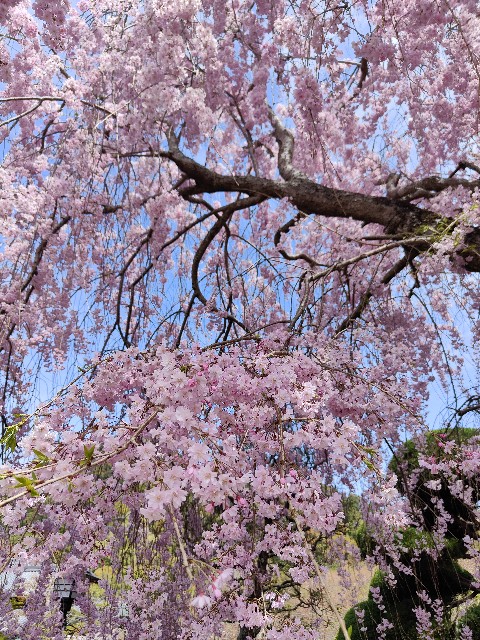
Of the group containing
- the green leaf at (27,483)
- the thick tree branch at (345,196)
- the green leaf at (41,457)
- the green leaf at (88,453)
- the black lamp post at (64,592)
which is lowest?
the green leaf at (27,483)

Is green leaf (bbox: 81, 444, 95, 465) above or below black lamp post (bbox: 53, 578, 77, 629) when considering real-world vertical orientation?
below

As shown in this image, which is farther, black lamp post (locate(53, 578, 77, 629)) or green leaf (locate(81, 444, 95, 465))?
black lamp post (locate(53, 578, 77, 629))

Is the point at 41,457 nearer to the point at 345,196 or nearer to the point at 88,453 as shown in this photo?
the point at 88,453

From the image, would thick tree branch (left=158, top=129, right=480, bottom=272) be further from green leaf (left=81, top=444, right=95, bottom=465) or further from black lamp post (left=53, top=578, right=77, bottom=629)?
black lamp post (left=53, top=578, right=77, bottom=629)

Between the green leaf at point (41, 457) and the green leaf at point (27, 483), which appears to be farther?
the green leaf at point (41, 457)

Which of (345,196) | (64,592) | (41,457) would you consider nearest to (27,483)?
(41,457)

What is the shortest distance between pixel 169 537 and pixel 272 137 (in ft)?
16.5

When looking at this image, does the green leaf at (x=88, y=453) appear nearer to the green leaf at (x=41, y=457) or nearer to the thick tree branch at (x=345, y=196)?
the green leaf at (x=41, y=457)

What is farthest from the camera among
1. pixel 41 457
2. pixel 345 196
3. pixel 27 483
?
pixel 345 196

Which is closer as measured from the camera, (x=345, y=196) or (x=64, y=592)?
(x=345, y=196)

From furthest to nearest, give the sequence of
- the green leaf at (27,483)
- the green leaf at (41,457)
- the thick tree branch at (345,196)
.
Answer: the thick tree branch at (345,196)
the green leaf at (41,457)
the green leaf at (27,483)

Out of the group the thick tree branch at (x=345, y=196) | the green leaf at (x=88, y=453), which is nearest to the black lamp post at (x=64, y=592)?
the thick tree branch at (x=345, y=196)

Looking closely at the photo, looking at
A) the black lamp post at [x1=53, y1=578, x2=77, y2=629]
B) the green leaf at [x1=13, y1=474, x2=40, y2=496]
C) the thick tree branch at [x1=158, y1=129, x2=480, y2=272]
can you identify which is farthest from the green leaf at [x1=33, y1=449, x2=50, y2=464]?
the black lamp post at [x1=53, y1=578, x2=77, y2=629]

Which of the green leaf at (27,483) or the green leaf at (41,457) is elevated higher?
the green leaf at (41,457)
